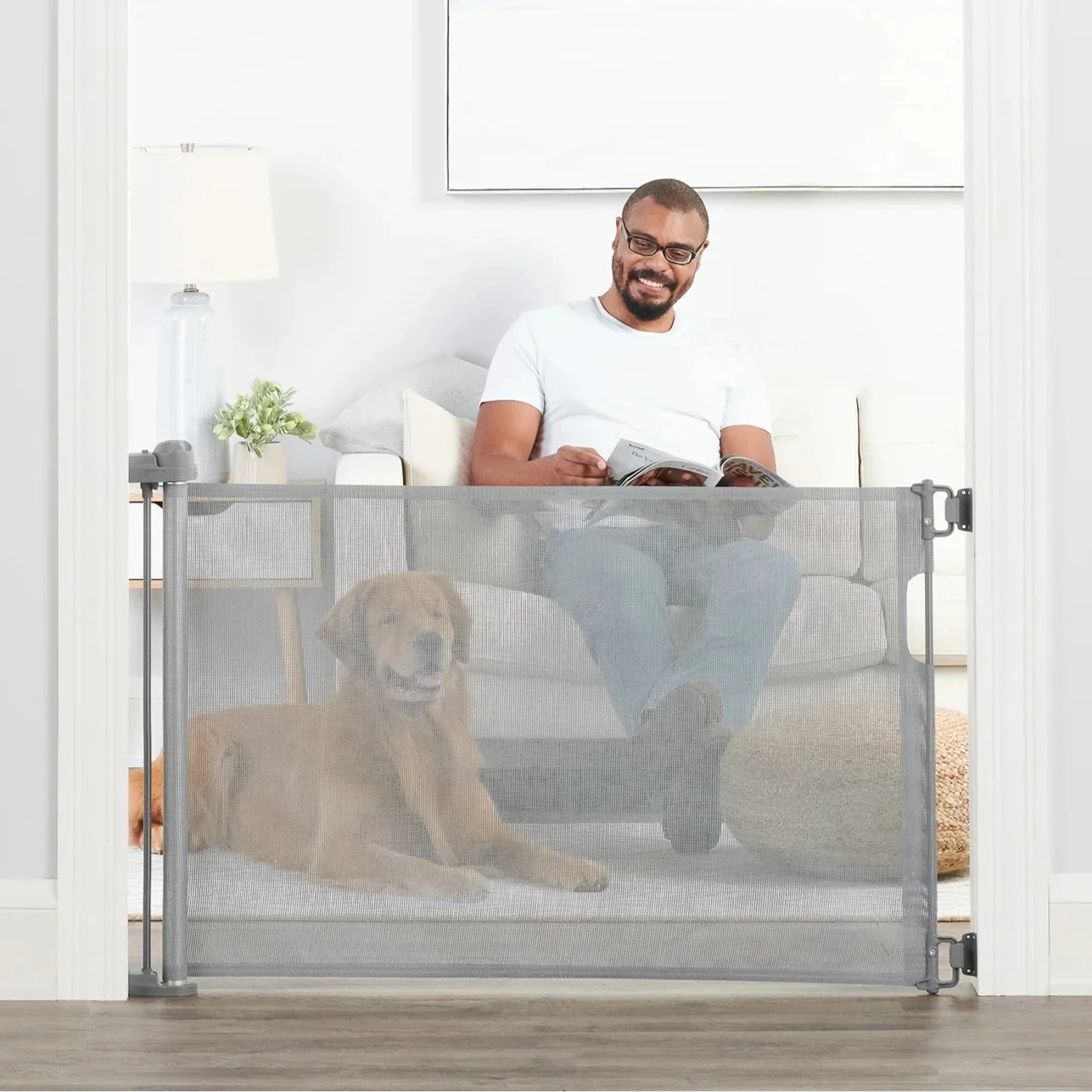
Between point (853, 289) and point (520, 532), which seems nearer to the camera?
point (520, 532)

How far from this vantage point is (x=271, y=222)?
331cm

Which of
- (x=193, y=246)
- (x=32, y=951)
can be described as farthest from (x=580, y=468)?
(x=193, y=246)

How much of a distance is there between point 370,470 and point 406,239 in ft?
3.31

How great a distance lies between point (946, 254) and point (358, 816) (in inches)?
98.9

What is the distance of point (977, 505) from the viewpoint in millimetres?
1709

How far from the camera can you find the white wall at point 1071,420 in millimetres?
1705

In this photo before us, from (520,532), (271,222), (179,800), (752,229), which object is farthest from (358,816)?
(752,229)

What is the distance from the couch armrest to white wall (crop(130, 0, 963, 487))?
2.29ft

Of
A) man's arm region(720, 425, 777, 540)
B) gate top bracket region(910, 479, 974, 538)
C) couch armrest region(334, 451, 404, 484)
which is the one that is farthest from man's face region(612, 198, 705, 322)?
gate top bracket region(910, 479, 974, 538)

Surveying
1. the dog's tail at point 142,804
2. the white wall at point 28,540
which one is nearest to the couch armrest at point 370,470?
the dog's tail at point 142,804

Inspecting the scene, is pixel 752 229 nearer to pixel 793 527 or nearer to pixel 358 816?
pixel 793 527

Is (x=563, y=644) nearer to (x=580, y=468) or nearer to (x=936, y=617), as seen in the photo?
(x=580, y=468)

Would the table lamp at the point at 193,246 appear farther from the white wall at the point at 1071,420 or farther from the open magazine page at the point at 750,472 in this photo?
the white wall at the point at 1071,420

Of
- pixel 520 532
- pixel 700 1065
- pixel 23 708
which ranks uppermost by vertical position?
pixel 520 532
